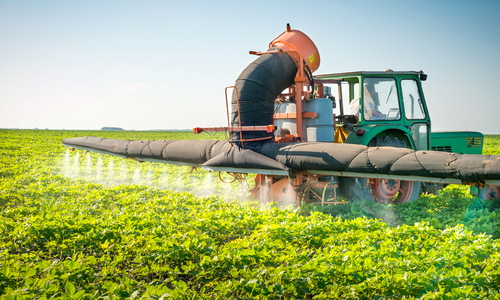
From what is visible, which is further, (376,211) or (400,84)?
(400,84)

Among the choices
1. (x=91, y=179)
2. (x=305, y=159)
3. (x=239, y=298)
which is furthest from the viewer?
(x=91, y=179)

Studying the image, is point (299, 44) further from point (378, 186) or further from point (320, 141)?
point (378, 186)

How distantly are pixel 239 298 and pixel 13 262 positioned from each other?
2582mm

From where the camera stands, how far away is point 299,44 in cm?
870

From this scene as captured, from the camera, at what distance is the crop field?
4.06m

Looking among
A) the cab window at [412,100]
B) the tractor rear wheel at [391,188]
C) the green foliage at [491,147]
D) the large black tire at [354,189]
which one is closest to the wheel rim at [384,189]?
the tractor rear wheel at [391,188]

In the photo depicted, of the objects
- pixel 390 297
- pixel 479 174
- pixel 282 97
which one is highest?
pixel 282 97

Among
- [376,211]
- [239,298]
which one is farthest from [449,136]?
[239,298]

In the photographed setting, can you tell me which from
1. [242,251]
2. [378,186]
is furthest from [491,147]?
[242,251]

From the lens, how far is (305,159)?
7.12 meters

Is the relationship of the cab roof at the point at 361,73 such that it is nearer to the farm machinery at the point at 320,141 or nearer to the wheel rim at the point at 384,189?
the farm machinery at the point at 320,141

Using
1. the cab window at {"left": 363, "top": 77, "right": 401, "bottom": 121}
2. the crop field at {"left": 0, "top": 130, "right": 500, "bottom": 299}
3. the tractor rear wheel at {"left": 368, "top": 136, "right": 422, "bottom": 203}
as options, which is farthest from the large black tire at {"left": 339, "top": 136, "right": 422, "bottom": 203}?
the cab window at {"left": 363, "top": 77, "right": 401, "bottom": 121}

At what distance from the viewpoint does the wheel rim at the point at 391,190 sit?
894 cm

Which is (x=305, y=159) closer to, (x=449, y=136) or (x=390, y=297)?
(x=390, y=297)
